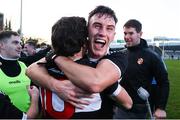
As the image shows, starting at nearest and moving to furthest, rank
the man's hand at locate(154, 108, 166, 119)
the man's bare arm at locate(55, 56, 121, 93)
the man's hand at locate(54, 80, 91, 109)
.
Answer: the man's bare arm at locate(55, 56, 121, 93) → the man's hand at locate(54, 80, 91, 109) → the man's hand at locate(154, 108, 166, 119)

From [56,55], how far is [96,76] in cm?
36

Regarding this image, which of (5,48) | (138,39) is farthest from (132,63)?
(5,48)

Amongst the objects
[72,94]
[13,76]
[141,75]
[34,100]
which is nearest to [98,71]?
[72,94]

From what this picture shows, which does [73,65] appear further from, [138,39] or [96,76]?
[138,39]

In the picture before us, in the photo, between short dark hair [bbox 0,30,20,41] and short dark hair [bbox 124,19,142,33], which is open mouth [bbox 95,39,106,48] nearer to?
short dark hair [bbox 0,30,20,41]

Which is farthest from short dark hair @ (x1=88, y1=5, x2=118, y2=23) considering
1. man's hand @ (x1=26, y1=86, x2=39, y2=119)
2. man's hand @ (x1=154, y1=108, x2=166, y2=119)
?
man's hand @ (x1=154, y1=108, x2=166, y2=119)

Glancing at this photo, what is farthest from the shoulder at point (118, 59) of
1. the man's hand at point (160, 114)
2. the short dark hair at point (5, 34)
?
the short dark hair at point (5, 34)

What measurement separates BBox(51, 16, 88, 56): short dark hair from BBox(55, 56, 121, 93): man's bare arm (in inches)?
3.8

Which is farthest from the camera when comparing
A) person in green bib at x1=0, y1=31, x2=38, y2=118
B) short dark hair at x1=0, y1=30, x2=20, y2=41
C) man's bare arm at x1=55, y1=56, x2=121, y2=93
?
short dark hair at x1=0, y1=30, x2=20, y2=41

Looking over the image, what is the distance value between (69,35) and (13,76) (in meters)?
3.16

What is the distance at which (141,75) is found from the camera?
6098mm

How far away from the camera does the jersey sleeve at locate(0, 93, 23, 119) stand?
16.6 feet

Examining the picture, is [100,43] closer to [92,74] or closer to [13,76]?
[92,74]

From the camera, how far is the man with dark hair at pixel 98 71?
244 cm
